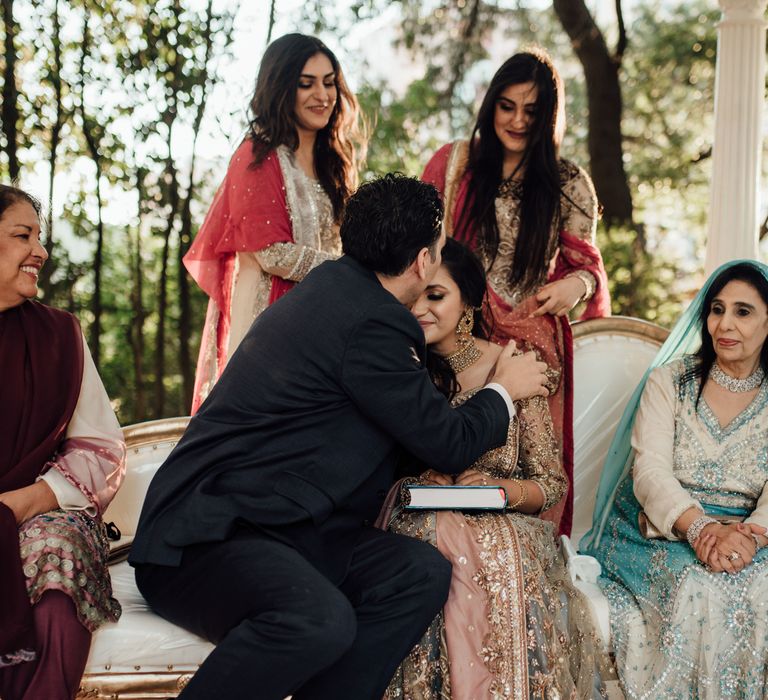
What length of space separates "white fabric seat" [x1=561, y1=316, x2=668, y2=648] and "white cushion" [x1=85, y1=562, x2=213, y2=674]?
1.52 meters

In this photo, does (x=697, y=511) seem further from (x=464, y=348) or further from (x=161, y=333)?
(x=161, y=333)

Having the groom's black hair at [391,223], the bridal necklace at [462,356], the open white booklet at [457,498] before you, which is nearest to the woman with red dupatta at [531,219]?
the bridal necklace at [462,356]

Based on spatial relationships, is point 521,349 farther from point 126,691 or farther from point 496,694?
point 126,691

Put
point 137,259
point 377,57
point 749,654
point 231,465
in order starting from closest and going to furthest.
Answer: point 231,465 → point 749,654 → point 137,259 → point 377,57

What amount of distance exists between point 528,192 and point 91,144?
2.86 meters

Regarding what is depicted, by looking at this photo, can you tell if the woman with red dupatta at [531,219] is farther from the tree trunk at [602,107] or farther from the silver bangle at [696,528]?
the tree trunk at [602,107]

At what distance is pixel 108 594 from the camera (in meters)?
2.48

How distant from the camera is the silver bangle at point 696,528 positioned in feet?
8.99

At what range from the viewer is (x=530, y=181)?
3.40 m

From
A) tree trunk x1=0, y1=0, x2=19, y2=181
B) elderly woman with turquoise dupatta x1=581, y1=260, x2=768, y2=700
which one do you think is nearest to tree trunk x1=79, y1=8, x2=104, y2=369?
tree trunk x1=0, y1=0, x2=19, y2=181

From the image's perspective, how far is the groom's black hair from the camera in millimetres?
2342

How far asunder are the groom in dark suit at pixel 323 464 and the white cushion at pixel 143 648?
0.18ft

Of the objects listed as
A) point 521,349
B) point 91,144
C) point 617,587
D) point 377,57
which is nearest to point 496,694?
point 617,587

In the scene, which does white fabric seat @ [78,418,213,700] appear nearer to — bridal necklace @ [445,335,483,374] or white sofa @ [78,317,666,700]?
white sofa @ [78,317,666,700]
